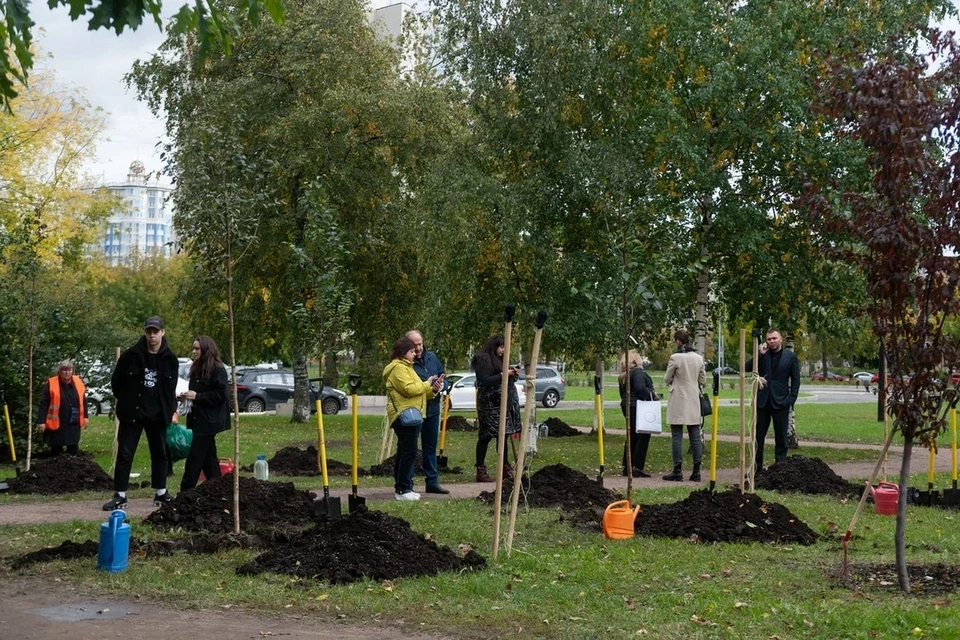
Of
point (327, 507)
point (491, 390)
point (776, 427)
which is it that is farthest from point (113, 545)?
point (776, 427)

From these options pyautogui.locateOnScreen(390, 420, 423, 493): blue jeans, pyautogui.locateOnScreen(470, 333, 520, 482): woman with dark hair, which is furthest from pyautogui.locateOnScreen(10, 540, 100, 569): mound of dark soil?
pyautogui.locateOnScreen(470, 333, 520, 482): woman with dark hair

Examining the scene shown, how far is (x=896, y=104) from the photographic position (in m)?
7.62

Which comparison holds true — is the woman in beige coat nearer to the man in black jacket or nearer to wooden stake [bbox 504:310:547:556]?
the man in black jacket

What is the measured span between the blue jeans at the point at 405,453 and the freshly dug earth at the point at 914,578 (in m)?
4.99

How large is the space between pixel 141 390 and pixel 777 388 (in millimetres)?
8229

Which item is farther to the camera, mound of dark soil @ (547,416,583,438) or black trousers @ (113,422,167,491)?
mound of dark soil @ (547,416,583,438)

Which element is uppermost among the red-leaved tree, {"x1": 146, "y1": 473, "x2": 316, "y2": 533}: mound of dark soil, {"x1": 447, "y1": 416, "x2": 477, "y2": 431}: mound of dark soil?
the red-leaved tree

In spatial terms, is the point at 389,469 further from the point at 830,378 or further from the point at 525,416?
the point at 830,378

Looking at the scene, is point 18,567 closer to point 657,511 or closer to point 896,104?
point 657,511

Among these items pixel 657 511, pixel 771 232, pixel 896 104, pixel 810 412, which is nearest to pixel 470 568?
pixel 657 511

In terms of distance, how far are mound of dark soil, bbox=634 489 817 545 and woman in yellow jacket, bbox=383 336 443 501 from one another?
2.79m

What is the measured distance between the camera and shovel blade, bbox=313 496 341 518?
992 cm

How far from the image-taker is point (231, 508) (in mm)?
10227

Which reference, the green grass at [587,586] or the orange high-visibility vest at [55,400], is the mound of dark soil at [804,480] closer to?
the green grass at [587,586]
